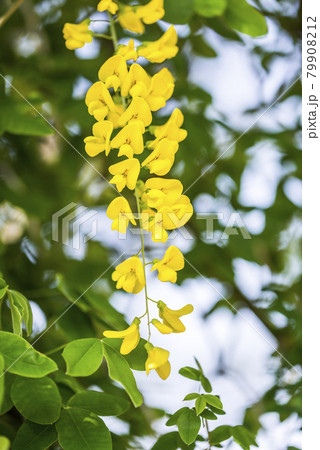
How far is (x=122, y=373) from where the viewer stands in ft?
1.59

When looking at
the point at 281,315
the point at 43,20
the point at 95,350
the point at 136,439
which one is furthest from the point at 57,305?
the point at 43,20

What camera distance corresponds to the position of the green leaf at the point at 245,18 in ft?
2.23

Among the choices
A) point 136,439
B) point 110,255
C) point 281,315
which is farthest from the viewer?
point 110,255

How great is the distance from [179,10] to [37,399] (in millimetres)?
495

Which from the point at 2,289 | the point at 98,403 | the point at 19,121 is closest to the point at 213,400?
the point at 98,403

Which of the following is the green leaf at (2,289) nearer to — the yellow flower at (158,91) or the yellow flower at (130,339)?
the yellow flower at (130,339)

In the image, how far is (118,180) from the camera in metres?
0.49

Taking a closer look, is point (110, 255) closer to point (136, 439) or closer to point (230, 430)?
point (136, 439)

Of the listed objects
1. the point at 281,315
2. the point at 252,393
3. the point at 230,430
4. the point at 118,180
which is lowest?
the point at 252,393

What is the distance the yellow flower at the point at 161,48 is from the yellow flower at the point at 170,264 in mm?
239

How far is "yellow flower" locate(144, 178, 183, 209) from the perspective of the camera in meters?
0.49

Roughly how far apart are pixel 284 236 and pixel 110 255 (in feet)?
1.44

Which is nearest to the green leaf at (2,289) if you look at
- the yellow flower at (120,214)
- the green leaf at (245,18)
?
the yellow flower at (120,214)

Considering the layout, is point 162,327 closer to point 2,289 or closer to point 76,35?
point 2,289
